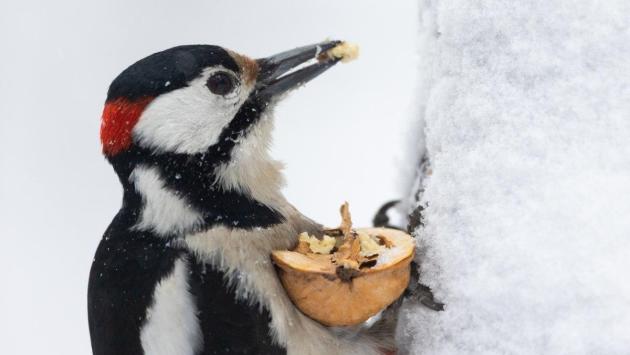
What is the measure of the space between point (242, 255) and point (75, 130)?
3719 mm

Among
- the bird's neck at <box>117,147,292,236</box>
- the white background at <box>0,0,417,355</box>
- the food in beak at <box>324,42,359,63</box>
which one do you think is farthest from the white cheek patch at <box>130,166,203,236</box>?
the white background at <box>0,0,417,355</box>

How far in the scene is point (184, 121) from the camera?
7.52 feet

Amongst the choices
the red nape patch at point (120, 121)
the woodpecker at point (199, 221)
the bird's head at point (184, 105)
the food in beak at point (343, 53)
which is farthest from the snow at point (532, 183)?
the red nape patch at point (120, 121)

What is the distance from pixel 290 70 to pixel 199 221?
560 mm

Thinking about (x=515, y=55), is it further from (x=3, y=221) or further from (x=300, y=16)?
(x=3, y=221)

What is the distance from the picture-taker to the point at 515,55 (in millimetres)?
1827

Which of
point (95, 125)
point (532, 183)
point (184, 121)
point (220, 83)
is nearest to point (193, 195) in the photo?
point (184, 121)

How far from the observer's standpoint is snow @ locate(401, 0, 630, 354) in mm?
1619

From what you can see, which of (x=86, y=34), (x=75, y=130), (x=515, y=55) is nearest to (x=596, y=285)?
(x=515, y=55)

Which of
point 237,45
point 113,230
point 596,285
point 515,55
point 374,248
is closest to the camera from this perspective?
point 596,285

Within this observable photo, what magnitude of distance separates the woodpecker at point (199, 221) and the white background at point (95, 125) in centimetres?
296

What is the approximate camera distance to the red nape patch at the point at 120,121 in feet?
7.35

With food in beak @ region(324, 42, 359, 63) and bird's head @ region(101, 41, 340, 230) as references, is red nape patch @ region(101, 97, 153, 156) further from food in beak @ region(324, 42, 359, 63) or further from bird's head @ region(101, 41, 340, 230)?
food in beak @ region(324, 42, 359, 63)

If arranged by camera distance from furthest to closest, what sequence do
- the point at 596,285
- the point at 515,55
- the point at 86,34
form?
1. the point at 86,34
2. the point at 515,55
3. the point at 596,285
